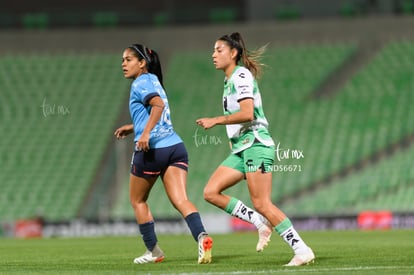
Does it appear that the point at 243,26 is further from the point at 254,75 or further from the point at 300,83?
the point at 254,75

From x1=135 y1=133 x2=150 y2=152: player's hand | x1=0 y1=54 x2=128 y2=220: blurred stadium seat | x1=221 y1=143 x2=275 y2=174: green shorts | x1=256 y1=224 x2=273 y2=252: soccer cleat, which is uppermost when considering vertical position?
x1=0 y1=54 x2=128 y2=220: blurred stadium seat

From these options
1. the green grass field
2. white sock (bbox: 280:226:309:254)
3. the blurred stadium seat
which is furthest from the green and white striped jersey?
the blurred stadium seat

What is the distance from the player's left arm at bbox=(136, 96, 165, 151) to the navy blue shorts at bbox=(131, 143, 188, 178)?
0.27 meters

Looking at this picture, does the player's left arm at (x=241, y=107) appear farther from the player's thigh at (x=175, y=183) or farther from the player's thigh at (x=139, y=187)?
the player's thigh at (x=139, y=187)

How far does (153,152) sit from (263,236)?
1.55 m

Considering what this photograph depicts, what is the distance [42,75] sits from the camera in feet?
107

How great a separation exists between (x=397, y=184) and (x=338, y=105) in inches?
188

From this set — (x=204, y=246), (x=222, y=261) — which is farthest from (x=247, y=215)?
(x=204, y=246)

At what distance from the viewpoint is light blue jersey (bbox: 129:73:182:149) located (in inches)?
429

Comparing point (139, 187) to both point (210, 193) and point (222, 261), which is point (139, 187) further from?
point (222, 261)

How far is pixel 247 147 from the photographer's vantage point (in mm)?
10758

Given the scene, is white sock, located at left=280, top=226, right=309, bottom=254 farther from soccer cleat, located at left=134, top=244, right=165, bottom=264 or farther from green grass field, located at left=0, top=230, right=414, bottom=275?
soccer cleat, located at left=134, top=244, right=165, bottom=264

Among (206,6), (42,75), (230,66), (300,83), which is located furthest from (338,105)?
(230,66)

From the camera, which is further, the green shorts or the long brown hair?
the long brown hair
